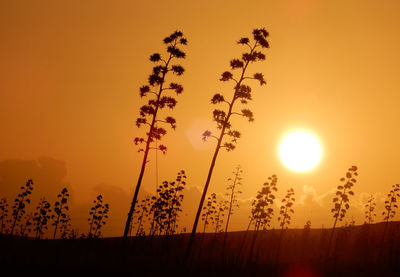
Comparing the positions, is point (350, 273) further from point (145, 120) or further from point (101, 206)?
point (101, 206)

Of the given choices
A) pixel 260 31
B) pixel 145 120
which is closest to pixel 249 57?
pixel 260 31

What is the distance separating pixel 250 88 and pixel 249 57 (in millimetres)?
2267

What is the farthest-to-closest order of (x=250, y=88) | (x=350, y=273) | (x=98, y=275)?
(x=350, y=273) → (x=250, y=88) → (x=98, y=275)

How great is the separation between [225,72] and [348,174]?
35.4 metres

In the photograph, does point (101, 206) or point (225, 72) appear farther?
point (101, 206)

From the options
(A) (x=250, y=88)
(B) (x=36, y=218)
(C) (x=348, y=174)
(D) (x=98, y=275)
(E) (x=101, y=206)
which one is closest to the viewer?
(D) (x=98, y=275)

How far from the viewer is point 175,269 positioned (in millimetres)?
18047

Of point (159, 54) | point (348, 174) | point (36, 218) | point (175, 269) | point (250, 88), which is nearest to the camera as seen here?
point (175, 269)

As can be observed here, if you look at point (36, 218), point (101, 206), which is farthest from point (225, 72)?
point (36, 218)

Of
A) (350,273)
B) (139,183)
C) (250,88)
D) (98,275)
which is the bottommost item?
(98,275)

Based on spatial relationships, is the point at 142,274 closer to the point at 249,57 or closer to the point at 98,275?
the point at 98,275

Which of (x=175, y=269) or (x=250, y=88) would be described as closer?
(x=175, y=269)

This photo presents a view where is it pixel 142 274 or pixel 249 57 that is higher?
pixel 249 57

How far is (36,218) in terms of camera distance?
222 feet
